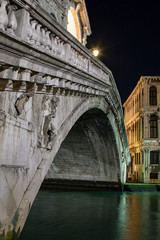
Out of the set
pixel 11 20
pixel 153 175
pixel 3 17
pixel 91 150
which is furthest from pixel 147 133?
pixel 3 17

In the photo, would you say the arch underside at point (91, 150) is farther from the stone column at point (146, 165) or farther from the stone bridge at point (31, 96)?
the stone column at point (146, 165)

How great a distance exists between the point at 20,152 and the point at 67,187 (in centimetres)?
1722

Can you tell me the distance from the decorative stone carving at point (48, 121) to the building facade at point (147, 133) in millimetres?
27615

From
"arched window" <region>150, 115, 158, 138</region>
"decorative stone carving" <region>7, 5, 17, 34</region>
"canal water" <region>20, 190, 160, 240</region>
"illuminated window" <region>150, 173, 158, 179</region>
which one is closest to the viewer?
"decorative stone carving" <region>7, 5, 17, 34</region>

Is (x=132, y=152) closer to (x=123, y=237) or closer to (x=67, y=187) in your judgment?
(x=67, y=187)

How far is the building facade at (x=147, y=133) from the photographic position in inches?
1287

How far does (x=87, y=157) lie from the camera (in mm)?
20766

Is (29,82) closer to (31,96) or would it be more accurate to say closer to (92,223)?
(31,96)

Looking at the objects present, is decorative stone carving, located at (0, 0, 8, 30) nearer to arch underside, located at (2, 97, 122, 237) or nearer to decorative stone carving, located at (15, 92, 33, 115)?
decorative stone carving, located at (15, 92, 33, 115)

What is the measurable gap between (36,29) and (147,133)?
3005cm

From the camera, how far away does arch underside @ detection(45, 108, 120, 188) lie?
1780 centimetres

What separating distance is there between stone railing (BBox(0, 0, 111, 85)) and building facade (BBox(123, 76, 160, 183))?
2697 centimetres

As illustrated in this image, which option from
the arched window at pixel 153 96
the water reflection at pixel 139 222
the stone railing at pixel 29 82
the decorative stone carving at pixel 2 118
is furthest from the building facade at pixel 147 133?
the decorative stone carving at pixel 2 118

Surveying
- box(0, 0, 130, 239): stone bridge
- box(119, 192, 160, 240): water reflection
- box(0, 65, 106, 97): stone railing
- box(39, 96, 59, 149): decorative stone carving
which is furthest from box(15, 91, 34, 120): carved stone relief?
box(119, 192, 160, 240): water reflection
